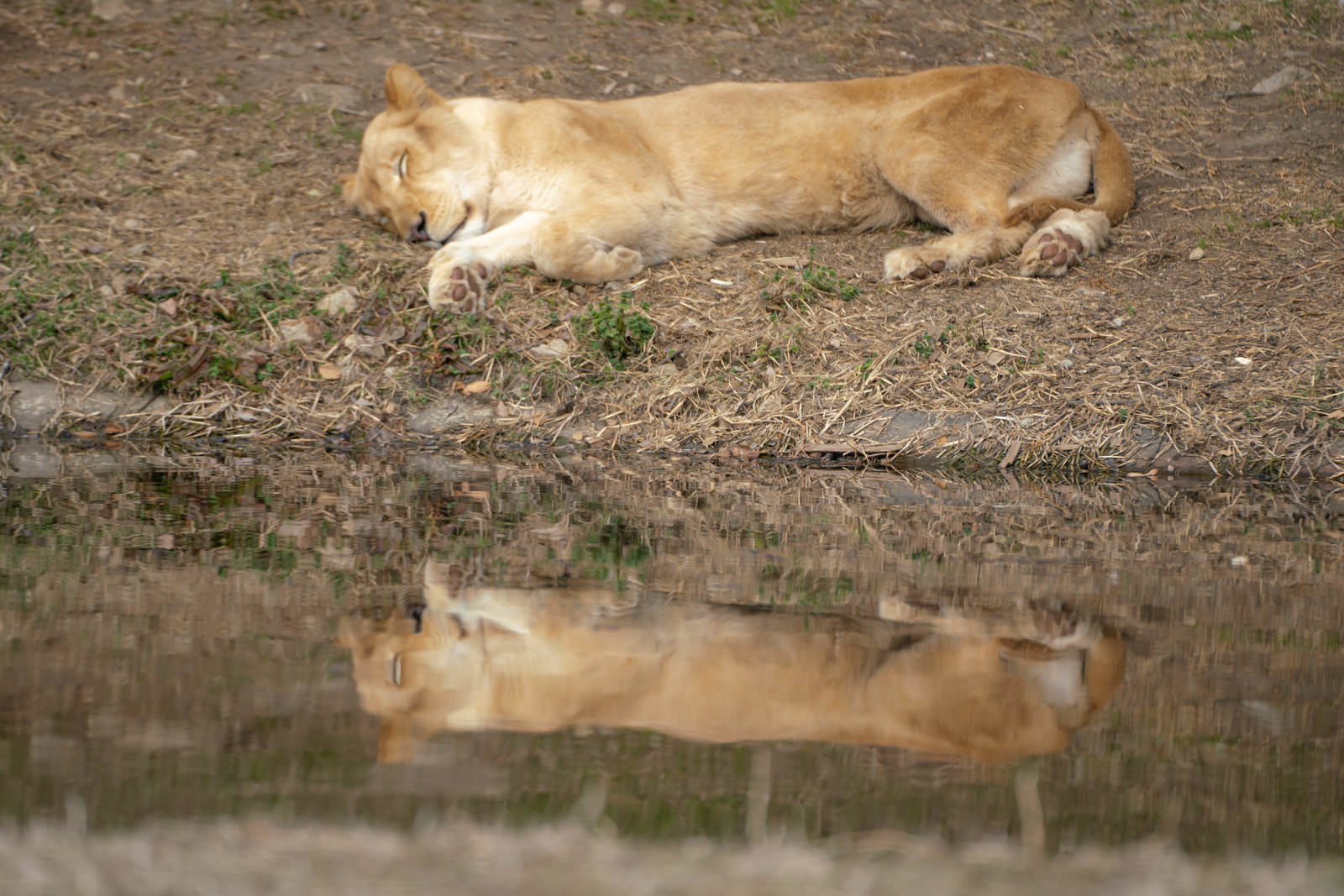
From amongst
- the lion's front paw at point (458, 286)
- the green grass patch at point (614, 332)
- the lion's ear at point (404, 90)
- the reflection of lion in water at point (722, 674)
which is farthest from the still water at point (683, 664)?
the lion's ear at point (404, 90)

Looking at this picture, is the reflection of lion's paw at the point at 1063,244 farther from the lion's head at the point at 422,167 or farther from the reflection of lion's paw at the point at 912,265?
the lion's head at the point at 422,167

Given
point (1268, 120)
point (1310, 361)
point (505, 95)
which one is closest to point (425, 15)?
point (505, 95)

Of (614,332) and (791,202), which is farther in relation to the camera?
(791,202)

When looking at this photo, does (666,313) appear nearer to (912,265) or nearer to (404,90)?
(912,265)

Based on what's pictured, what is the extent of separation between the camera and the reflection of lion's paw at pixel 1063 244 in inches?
204

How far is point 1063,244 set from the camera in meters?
5.22

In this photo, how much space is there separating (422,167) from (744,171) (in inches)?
58.7

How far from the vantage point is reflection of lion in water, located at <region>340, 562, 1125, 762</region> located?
1.88m

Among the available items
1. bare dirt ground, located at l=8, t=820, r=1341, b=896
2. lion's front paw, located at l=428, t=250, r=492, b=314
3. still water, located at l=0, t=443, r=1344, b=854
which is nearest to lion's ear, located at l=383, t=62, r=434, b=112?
lion's front paw, located at l=428, t=250, r=492, b=314

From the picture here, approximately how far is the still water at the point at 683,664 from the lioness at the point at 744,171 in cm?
207

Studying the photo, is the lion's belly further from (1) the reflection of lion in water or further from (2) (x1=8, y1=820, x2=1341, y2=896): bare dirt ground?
(2) (x1=8, y1=820, x2=1341, y2=896): bare dirt ground

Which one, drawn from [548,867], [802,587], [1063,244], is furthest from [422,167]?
[548,867]

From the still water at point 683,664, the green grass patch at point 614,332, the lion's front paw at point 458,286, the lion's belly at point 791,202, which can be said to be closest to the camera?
the still water at point 683,664

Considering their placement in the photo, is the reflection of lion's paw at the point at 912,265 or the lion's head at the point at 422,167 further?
the lion's head at the point at 422,167
